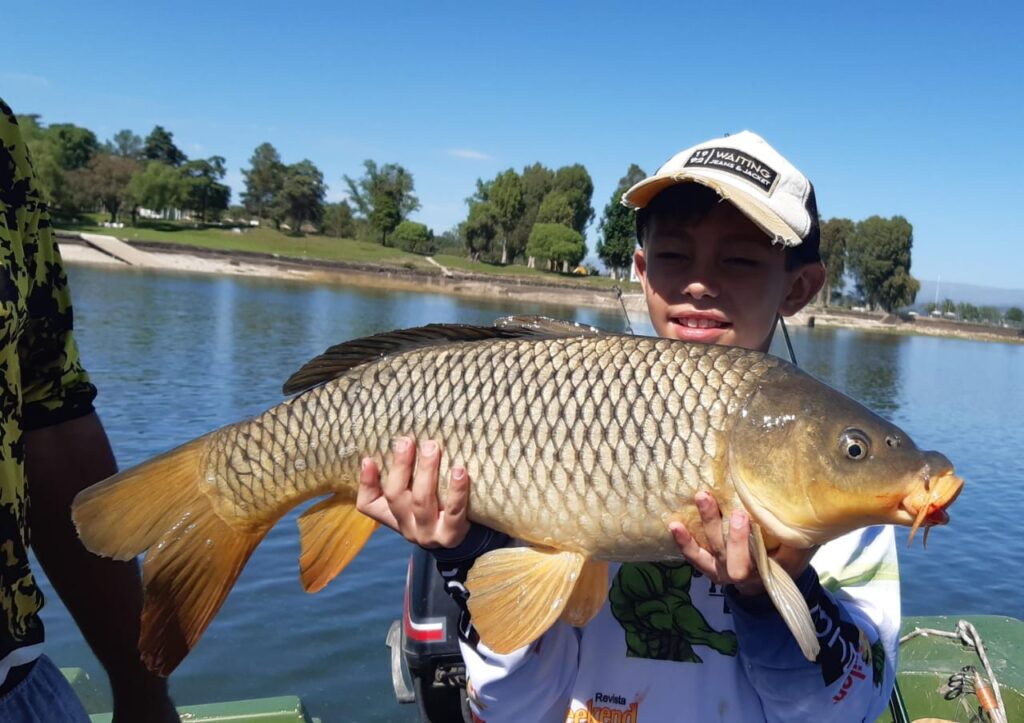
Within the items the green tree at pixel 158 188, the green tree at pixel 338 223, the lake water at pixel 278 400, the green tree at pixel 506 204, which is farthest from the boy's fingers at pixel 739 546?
the green tree at pixel 338 223

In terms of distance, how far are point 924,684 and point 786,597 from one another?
78.2 inches

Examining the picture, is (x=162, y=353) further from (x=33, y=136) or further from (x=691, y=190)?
(x=33, y=136)

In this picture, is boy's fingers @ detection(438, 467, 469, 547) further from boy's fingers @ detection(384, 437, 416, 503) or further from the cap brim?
the cap brim

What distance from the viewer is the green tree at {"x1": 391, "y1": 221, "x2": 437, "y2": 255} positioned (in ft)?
180

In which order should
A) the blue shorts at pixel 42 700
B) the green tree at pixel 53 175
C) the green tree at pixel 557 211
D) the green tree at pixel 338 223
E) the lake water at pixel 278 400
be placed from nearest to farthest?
the blue shorts at pixel 42 700
the lake water at pixel 278 400
the green tree at pixel 53 175
the green tree at pixel 557 211
the green tree at pixel 338 223

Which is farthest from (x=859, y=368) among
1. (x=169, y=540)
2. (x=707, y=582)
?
(x=169, y=540)

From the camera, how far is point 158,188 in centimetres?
4906

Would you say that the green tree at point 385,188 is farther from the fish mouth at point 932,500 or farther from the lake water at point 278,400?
the fish mouth at point 932,500

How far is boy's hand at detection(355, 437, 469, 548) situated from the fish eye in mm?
602

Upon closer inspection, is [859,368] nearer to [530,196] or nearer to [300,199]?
[530,196]

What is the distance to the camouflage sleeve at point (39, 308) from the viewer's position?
120 cm

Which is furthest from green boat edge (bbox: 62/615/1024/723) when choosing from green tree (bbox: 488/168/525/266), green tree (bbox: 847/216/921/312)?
green tree (bbox: 847/216/921/312)

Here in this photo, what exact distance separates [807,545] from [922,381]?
2142 cm

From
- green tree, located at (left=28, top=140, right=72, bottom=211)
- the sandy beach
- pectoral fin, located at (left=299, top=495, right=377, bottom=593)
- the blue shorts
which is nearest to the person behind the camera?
the blue shorts
